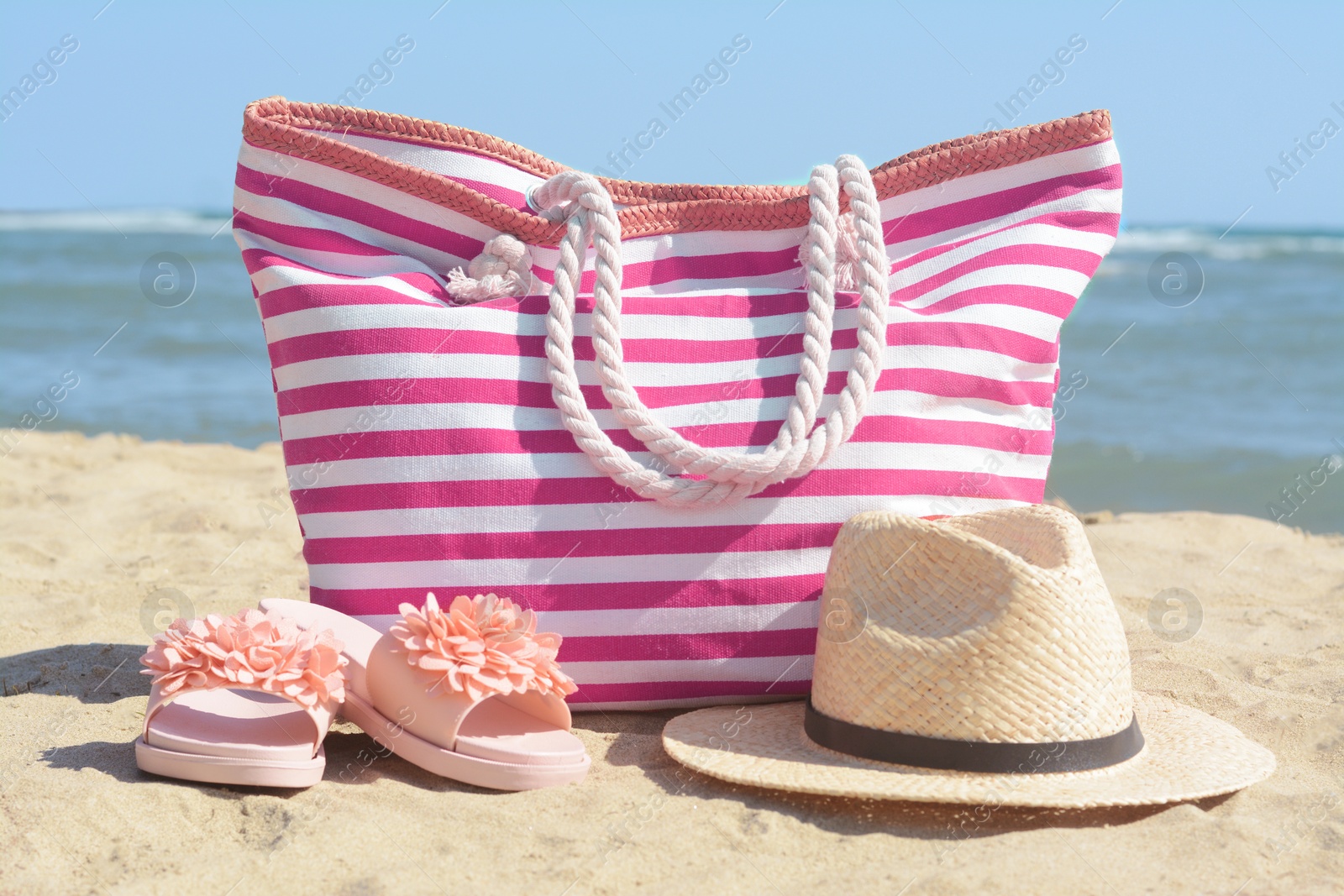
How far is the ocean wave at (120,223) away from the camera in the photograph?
21.2 m

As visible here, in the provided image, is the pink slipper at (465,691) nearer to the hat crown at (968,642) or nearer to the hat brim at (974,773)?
the hat brim at (974,773)

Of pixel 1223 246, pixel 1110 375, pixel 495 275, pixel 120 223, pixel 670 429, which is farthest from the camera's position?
pixel 120 223

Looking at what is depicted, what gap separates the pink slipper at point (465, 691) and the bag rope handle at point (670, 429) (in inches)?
13.9

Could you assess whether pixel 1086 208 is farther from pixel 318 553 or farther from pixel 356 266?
pixel 318 553

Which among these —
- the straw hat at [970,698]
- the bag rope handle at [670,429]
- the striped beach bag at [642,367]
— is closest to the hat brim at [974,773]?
the straw hat at [970,698]

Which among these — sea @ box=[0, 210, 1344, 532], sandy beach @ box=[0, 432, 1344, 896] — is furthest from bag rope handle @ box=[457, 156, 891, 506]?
sea @ box=[0, 210, 1344, 532]

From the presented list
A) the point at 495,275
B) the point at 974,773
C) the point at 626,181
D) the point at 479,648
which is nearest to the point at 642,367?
the point at 495,275

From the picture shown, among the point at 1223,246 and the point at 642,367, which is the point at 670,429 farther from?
the point at 1223,246

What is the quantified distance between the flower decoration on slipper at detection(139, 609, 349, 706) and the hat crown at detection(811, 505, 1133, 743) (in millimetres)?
811

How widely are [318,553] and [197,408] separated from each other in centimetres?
476

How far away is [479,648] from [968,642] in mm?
761

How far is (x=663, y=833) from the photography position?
5.08ft

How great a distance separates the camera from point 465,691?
1675mm

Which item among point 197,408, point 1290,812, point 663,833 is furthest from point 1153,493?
point 197,408
